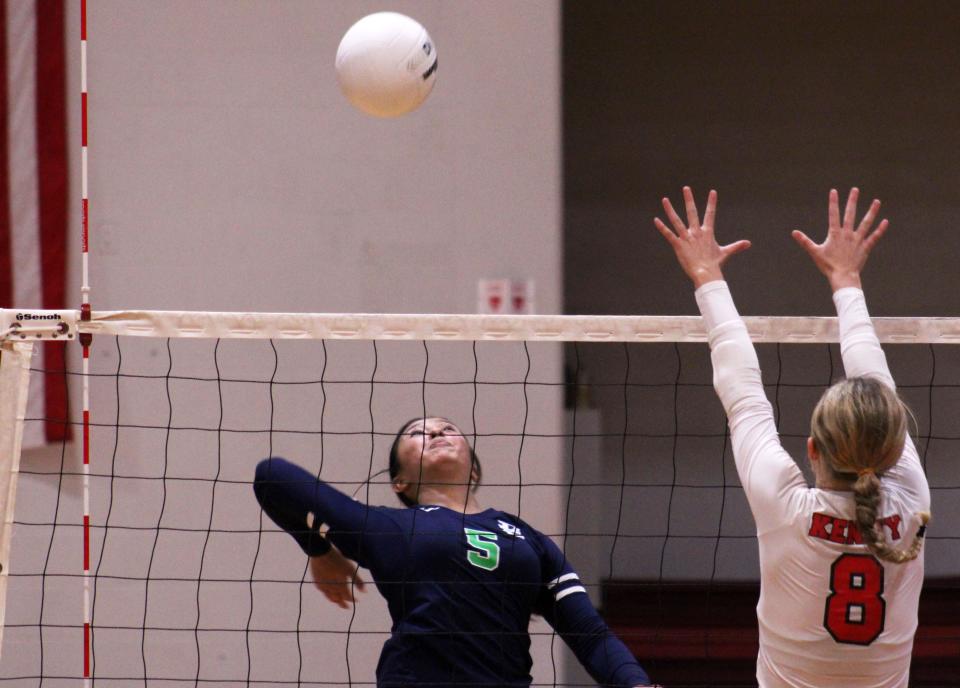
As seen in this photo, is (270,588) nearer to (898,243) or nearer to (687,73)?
(687,73)

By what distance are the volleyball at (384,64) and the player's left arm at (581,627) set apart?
1.40 metres

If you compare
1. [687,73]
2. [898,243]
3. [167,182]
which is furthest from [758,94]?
[167,182]

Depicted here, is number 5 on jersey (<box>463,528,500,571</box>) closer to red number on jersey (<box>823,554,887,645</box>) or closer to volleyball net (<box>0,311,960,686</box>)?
red number on jersey (<box>823,554,887,645</box>)

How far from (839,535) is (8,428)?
2.09 meters

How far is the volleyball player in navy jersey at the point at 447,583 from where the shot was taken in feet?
9.55

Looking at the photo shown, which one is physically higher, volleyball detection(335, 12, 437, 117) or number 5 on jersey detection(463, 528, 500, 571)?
volleyball detection(335, 12, 437, 117)

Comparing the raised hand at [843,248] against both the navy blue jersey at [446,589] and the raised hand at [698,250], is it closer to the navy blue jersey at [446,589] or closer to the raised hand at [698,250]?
the raised hand at [698,250]

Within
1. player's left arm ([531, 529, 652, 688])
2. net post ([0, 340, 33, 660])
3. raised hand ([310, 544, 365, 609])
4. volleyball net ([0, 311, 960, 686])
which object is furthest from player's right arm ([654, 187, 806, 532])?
volleyball net ([0, 311, 960, 686])

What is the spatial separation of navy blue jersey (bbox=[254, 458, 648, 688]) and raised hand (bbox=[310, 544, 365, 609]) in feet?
0.13

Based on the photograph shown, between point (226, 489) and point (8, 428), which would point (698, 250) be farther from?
point (226, 489)

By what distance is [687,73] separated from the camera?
697 centimetres

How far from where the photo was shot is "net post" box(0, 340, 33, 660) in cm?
287

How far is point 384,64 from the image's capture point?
3.32m

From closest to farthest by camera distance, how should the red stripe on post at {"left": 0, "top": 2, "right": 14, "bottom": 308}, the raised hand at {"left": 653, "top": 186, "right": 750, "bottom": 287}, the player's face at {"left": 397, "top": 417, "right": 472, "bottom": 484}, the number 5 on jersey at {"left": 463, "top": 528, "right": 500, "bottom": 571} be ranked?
the raised hand at {"left": 653, "top": 186, "right": 750, "bottom": 287}, the number 5 on jersey at {"left": 463, "top": 528, "right": 500, "bottom": 571}, the player's face at {"left": 397, "top": 417, "right": 472, "bottom": 484}, the red stripe on post at {"left": 0, "top": 2, "right": 14, "bottom": 308}
